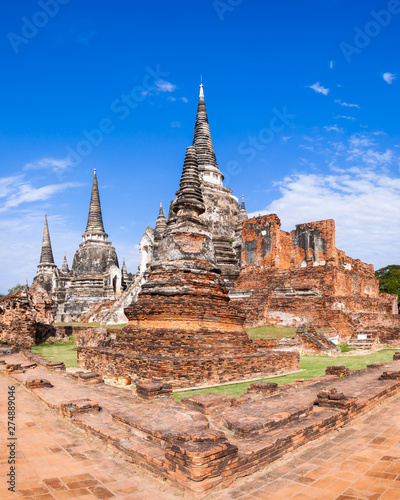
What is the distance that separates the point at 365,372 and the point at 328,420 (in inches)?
202

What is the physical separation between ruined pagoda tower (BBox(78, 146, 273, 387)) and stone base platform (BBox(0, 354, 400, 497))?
1.20 m

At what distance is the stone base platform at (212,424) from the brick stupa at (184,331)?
4.24 ft

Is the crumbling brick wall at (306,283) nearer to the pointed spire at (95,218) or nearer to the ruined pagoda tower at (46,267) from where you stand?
the pointed spire at (95,218)

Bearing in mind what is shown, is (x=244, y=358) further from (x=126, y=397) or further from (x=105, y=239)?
(x=105, y=239)

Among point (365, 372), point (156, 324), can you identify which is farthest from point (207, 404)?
point (365, 372)

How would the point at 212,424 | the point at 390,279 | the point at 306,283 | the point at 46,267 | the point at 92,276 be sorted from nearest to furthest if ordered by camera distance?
1. the point at 212,424
2. the point at 306,283
3. the point at 92,276
4. the point at 390,279
5. the point at 46,267

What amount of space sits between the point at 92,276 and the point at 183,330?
25.7 metres

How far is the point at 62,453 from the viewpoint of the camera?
4.55 meters

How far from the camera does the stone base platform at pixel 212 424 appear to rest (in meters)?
3.74

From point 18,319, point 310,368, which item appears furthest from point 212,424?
point 18,319

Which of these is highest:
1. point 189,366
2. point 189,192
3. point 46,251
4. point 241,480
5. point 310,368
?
point 46,251

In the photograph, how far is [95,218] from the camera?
36688 mm

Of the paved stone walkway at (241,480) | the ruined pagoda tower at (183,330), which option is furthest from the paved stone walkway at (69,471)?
the ruined pagoda tower at (183,330)

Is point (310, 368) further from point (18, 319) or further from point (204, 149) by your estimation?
point (204, 149)
